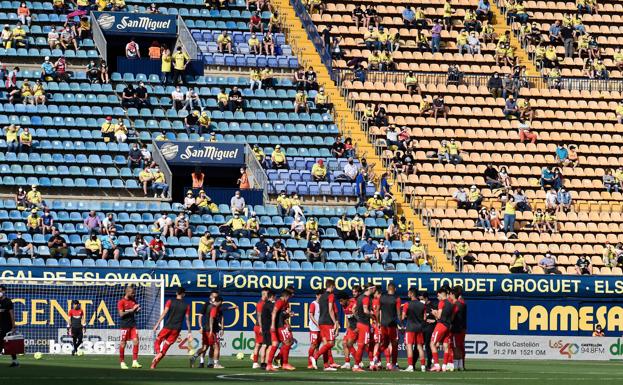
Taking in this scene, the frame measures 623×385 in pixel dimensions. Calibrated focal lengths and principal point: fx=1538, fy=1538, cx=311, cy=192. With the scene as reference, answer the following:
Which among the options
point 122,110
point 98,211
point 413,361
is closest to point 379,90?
point 122,110

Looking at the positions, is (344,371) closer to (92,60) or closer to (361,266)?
(361,266)

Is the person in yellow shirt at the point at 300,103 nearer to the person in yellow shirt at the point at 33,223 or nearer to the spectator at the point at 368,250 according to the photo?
the spectator at the point at 368,250

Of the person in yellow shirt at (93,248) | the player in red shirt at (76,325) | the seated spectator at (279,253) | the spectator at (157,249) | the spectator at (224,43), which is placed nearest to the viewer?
the player in red shirt at (76,325)

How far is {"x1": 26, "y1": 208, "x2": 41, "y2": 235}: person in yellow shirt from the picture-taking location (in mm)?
46750

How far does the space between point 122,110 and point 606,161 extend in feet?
58.2

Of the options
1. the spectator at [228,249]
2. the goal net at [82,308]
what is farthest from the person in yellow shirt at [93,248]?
the spectator at [228,249]

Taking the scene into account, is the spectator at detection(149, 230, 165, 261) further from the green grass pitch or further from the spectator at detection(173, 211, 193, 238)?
the green grass pitch

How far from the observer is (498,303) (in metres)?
45.2

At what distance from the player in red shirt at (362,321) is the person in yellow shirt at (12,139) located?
2024cm

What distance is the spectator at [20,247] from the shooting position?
149 ft

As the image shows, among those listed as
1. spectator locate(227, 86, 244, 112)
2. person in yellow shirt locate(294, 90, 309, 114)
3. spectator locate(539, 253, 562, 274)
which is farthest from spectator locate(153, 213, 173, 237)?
spectator locate(539, 253, 562, 274)

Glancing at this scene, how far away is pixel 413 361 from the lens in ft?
112

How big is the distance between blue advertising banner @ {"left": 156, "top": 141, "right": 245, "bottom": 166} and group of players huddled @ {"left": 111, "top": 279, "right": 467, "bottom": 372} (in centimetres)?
1732

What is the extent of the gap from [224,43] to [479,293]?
1704cm
